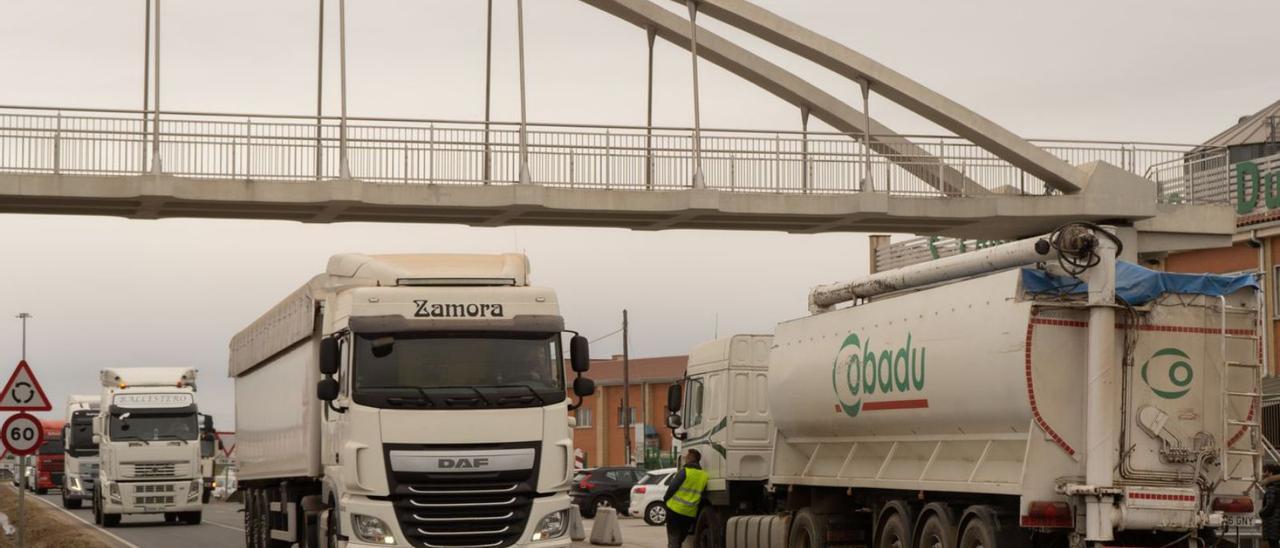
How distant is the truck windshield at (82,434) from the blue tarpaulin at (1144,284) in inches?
1475

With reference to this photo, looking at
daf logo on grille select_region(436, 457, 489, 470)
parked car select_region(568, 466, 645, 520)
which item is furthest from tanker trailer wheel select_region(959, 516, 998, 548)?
parked car select_region(568, 466, 645, 520)

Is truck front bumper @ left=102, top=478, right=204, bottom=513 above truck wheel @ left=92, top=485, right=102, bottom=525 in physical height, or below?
above

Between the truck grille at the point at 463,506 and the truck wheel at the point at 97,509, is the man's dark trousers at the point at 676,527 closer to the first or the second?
the truck grille at the point at 463,506

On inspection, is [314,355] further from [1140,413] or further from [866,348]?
[1140,413]

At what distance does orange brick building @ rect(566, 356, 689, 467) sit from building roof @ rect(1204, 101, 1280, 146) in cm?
3725

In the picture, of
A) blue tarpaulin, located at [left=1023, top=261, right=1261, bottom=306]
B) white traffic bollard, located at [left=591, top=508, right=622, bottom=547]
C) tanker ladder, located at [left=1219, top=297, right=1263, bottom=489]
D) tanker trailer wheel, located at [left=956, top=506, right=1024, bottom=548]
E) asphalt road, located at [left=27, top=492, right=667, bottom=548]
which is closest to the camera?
tanker ladder, located at [left=1219, top=297, right=1263, bottom=489]

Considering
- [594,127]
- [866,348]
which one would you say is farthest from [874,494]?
[594,127]

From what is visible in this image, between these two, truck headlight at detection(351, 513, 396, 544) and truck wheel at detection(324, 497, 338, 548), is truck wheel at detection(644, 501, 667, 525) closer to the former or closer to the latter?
truck wheel at detection(324, 497, 338, 548)

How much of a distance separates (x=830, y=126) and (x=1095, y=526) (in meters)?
25.2

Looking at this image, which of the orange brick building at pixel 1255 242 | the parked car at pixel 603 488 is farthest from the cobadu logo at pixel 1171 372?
the parked car at pixel 603 488

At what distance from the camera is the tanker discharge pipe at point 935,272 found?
17578 millimetres

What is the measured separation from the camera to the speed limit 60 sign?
25281mm

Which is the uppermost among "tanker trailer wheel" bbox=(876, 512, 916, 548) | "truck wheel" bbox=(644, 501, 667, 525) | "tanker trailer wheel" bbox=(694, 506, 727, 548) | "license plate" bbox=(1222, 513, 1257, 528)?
"license plate" bbox=(1222, 513, 1257, 528)

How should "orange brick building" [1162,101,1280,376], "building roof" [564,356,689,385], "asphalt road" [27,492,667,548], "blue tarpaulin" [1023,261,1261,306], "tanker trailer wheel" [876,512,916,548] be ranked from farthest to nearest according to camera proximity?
"building roof" [564,356,689,385], "orange brick building" [1162,101,1280,376], "asphalt road" [27,492,667,548], "tanker trailer wheel" [876,512,916,548], "blue tarpaulin" [1023,261,1261,306]
